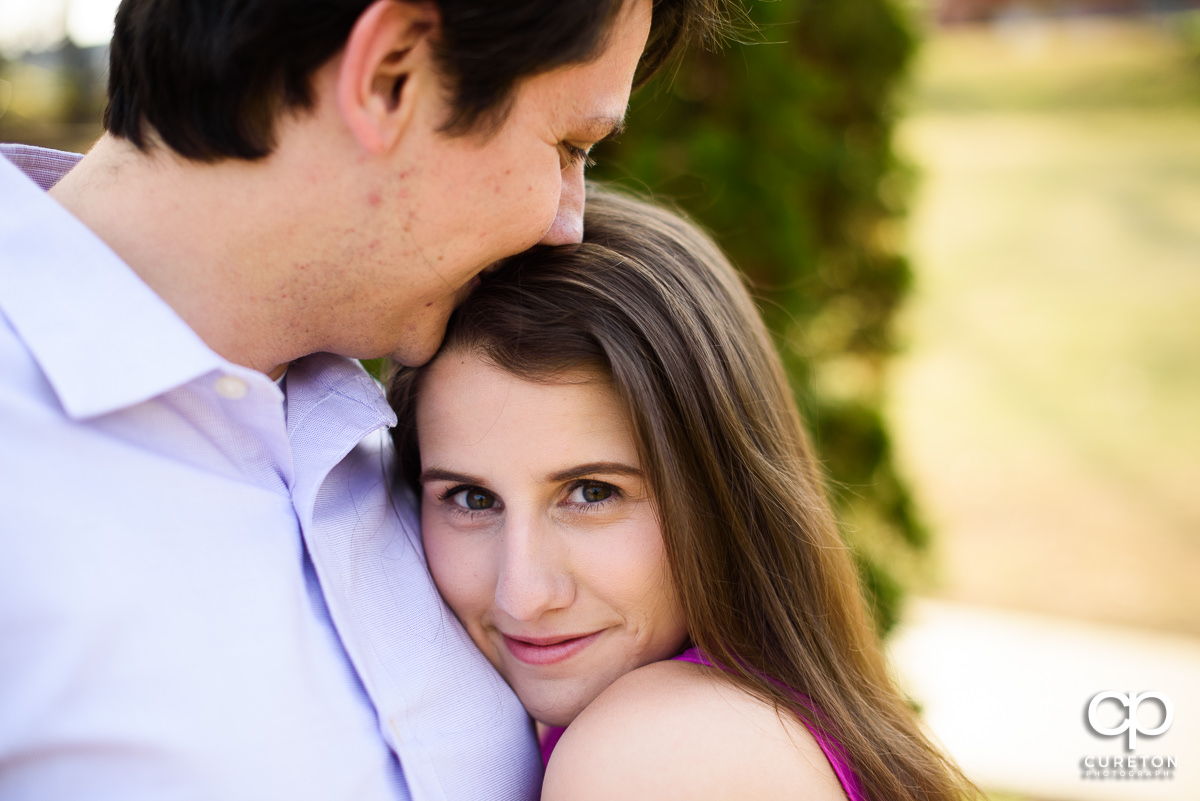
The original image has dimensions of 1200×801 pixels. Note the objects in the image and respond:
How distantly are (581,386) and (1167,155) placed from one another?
16864 millimetres

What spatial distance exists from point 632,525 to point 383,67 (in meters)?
0.86

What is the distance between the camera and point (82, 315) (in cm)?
142

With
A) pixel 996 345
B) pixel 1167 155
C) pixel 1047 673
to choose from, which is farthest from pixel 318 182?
pixel 1167 155

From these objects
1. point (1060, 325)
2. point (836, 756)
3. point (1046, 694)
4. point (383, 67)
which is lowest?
point (1046, 694)

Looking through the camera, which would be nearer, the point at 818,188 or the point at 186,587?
the point at 186,587

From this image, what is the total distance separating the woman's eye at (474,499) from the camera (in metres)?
1.84

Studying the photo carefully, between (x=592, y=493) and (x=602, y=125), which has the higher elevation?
(x=602, y=125)

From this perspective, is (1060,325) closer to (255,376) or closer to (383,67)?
(383,67)

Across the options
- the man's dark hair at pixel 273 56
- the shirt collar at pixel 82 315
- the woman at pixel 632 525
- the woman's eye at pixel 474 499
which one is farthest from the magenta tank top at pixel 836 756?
the man's dark hair at pixel 273 56

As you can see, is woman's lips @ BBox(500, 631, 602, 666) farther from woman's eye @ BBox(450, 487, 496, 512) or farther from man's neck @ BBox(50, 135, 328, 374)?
man's neck @ BBox(50, 135, 328, 374)

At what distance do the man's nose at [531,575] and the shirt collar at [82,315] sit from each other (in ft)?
1.82

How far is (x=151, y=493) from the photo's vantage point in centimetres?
138

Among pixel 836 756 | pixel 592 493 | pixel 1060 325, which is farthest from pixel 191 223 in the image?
pixel 1060 325

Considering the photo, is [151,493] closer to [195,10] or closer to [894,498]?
[195,10]
